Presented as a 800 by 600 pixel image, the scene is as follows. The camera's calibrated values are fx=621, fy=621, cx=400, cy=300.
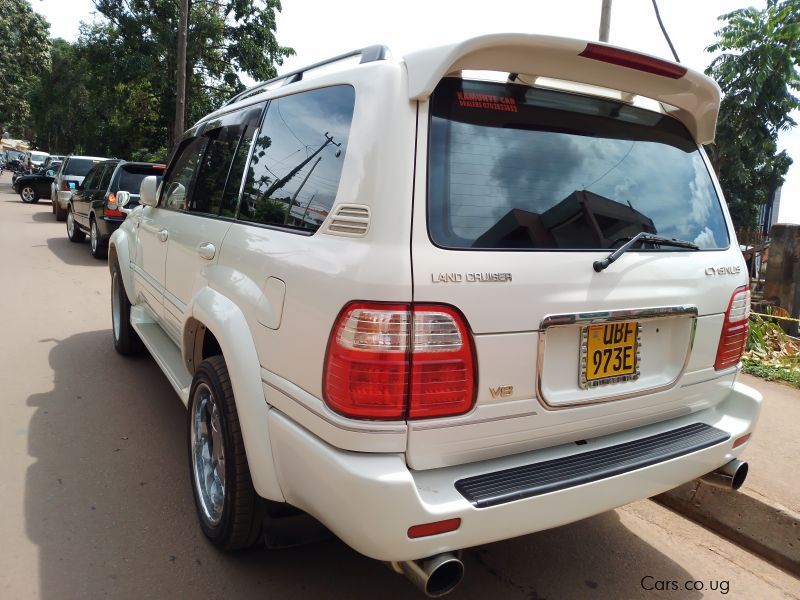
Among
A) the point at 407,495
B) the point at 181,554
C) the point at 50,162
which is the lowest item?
the point at 181,554

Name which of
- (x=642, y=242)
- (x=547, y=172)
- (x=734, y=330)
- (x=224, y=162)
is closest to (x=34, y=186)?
(x=224, y=162)

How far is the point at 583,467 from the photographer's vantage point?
7.01 feet

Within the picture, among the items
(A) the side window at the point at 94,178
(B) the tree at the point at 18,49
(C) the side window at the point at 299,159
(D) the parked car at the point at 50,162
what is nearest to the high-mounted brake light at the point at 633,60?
(C) the side window at the point at 299,159

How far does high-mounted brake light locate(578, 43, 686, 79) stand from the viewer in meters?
2.16

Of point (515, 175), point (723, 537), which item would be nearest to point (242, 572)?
point (515, 175)

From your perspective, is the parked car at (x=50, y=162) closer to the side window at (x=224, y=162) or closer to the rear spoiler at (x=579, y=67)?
the side window at (x=224, y=162)

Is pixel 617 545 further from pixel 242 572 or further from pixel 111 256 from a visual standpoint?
pixel 111 256

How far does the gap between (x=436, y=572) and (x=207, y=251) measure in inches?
71.3

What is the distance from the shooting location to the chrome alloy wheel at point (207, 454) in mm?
2762

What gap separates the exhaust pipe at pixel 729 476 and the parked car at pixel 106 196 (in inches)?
378

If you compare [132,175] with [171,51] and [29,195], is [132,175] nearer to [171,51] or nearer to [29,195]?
[171,51]

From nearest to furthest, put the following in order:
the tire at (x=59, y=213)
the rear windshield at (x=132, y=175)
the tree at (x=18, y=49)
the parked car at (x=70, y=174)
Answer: the rear windshield at (x=132, y=175), the parked car at (x=70, y=174), the tire at (x=59, y=213), the tree at (x=18, y=49)

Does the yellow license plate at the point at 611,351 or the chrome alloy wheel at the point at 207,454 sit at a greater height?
the yellow license plate at the point at 611,351

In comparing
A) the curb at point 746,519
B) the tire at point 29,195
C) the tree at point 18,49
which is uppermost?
the tree at point 18,49
